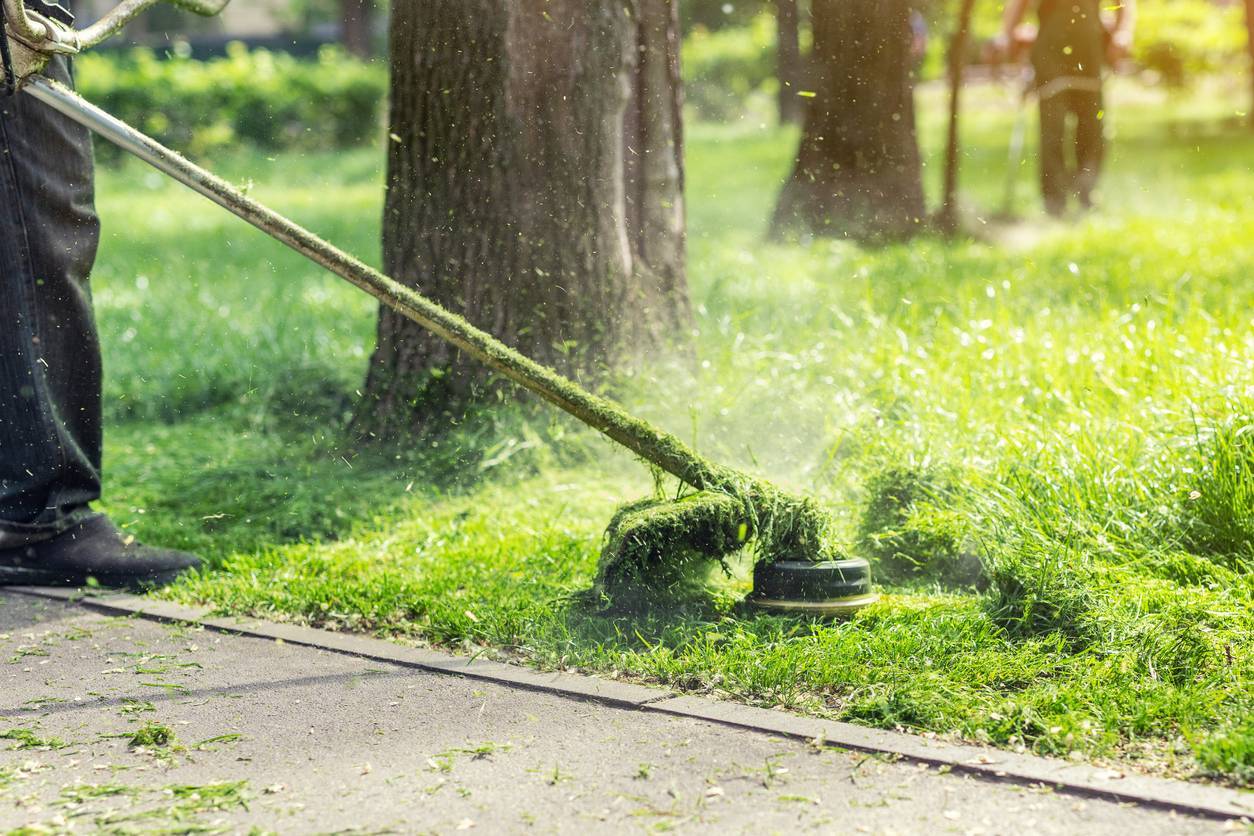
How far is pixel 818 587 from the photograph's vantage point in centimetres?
343

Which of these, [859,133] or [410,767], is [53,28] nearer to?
[410,767]

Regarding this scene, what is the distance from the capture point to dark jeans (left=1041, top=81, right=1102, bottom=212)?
1042cm

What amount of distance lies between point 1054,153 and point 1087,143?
0.36 m

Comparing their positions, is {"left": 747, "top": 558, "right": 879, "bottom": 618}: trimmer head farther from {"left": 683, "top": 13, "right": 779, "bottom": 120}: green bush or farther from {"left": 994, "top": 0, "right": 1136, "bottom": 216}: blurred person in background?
{"left": 683, "top": 13, "right": 779, "bottom": 120}: green bush

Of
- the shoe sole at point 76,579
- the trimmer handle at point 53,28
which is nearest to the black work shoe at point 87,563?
the shoe sole at point 76,579

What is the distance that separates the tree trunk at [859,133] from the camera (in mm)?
6719

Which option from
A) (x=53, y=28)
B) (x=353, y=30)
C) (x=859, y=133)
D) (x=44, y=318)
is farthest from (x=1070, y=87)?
(x=353, y=30)

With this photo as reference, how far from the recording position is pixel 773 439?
15.8 feet

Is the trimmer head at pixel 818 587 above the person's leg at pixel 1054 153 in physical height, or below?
below

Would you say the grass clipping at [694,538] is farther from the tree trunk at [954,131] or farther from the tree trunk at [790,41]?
the tree trunk at [954,131]

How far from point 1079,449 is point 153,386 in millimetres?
4098

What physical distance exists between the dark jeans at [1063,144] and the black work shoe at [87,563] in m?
8.00

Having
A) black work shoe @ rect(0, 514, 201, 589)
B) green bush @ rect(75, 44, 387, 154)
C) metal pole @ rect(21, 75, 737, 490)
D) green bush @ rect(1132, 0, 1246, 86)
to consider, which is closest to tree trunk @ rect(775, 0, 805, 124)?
metal pole @ rect(21, 75, 737, 490)

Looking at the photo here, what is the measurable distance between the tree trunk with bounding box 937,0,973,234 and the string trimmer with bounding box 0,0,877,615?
20.1ft
